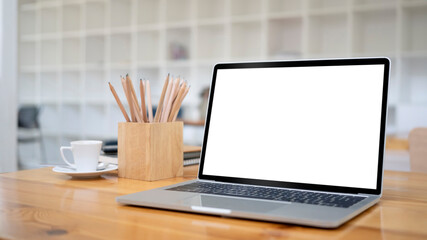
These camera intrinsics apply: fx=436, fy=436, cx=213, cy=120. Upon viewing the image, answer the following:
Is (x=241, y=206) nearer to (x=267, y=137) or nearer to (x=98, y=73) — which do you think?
(x=267, y=137)

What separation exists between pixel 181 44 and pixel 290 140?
3758 millimetres

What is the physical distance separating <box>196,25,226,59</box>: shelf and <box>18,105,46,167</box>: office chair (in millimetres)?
2256

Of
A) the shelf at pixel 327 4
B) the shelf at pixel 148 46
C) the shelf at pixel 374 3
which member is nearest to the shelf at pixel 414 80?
the shelf at pixel 374 3

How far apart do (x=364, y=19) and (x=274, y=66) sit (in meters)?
2.98

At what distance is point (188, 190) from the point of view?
0.76 meters

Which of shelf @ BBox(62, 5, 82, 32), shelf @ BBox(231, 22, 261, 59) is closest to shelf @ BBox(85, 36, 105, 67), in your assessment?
shelf @ BBox(62, 5, 82, 32)

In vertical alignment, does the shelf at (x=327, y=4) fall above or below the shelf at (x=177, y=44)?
above

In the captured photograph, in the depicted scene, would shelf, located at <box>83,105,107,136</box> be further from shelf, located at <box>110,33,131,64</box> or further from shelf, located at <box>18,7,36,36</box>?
shelf, located at <box>18,7,36,36</box>

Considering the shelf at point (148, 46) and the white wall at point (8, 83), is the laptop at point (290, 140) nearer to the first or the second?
the white wall at point (8, 83)

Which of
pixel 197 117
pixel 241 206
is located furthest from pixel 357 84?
pixel 197 117

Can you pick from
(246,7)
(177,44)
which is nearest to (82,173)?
(246,7)

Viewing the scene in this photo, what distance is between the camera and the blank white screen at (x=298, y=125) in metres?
0.76

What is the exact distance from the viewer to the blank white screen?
76cm

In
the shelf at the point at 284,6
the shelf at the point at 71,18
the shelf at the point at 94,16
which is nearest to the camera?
the shelf at the point at 284,6
